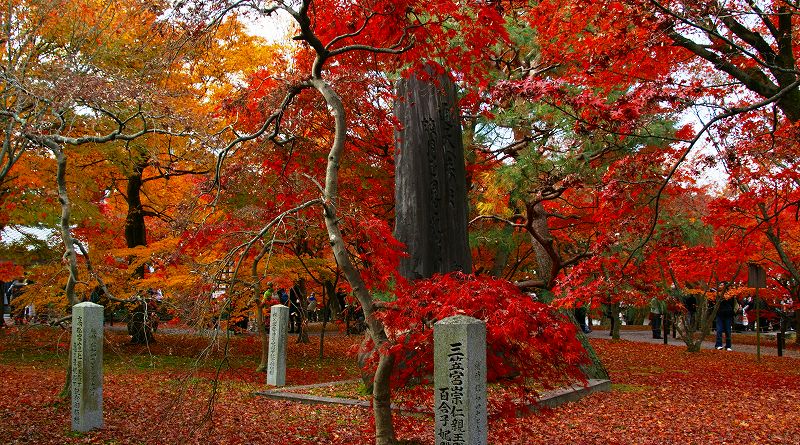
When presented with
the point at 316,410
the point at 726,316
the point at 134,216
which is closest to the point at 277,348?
the point at 316,410

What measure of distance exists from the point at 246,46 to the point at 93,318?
482 inches

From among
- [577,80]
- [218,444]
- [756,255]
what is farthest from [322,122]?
[756,255]

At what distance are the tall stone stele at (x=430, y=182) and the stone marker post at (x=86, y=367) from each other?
163 inches

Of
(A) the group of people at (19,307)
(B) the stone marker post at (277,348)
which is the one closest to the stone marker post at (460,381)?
(B) the stone marker post at (277,348)

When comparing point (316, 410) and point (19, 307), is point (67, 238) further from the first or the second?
point (19, 307)

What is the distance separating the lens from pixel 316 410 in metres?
9.02

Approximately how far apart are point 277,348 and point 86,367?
4270 mm

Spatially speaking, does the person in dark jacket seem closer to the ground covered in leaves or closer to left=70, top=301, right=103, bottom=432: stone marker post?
the ground covered in leaves

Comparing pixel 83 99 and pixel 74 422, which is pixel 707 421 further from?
pixel 83 99

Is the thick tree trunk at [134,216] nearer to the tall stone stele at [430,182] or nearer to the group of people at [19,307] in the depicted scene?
the group of people at [19,307]

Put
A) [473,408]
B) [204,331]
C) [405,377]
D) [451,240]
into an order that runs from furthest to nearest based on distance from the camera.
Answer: [451,240], [204,331], [405,377], [473,408]

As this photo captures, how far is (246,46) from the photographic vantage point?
18.6 metres

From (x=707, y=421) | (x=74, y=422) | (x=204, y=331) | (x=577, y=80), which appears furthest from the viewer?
(x=577, y=80)

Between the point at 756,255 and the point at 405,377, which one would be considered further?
the point at 756,255
